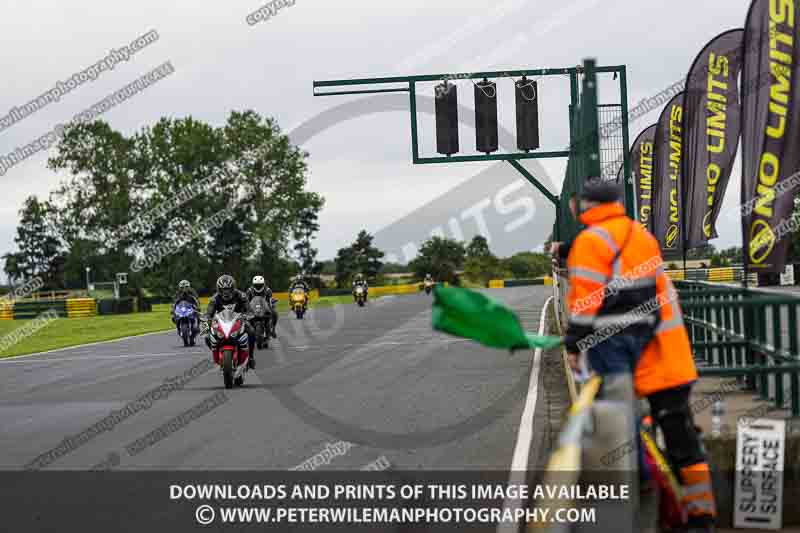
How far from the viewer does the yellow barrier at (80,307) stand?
2339 inches

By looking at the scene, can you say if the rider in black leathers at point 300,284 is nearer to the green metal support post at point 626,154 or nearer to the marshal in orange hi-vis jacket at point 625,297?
Answer: the green metal support post at point 626,154

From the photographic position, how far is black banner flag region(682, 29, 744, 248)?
50.5 ft

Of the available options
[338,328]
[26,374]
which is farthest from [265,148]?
[26,374]

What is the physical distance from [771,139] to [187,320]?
19829 mm

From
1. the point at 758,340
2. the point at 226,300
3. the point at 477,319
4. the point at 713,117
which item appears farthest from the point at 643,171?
the point at 477,319

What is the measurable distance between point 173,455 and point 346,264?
121772 mm

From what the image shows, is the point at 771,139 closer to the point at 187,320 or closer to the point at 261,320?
the point at 261,320

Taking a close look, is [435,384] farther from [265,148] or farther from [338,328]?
[265,148]

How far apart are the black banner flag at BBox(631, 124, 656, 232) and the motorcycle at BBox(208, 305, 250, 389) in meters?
11.9

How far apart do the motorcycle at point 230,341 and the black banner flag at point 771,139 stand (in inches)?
314

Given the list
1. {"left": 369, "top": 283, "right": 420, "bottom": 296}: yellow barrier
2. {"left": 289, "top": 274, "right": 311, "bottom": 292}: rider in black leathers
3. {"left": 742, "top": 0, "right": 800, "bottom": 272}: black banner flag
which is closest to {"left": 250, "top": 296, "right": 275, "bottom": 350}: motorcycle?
{"left": 289, "top": 274, "right": 311, "bottom": 292}: rider in black leathers

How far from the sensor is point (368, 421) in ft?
37.5

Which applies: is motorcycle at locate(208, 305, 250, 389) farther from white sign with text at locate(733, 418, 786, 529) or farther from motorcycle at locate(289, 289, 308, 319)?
motorcycle at locate(289, 289, 308, 319)

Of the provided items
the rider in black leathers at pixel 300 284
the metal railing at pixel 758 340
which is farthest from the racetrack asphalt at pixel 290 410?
the rider in black leathers at pixel 300 284
